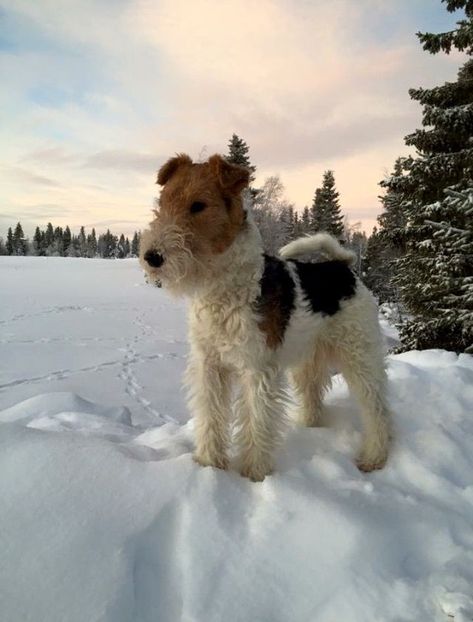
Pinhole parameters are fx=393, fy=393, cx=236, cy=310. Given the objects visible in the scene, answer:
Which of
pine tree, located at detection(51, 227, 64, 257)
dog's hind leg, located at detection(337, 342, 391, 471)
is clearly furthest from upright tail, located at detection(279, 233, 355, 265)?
pine tree, located at detection(51, 227, 64, 257)

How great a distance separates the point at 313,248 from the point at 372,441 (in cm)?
185

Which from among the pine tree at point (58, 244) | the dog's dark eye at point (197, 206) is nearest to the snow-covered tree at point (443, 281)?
the dog's dark eye at point (197, 206)

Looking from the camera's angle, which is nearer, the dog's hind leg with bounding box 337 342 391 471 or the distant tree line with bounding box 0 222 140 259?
the dog's hind leg with bounding box 337 342 391 471

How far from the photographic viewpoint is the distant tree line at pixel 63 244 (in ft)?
298

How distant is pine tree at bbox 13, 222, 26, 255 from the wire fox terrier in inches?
3951

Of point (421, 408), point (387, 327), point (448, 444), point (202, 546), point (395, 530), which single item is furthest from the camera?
point (387, 327)

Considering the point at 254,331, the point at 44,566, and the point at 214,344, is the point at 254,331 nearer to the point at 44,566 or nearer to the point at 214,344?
the point at 214,344

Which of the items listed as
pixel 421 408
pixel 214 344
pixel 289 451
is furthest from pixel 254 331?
pixel 421 408

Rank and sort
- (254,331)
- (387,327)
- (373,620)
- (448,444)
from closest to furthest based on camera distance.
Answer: (373,620), (254,331), (448,444), (387,327)

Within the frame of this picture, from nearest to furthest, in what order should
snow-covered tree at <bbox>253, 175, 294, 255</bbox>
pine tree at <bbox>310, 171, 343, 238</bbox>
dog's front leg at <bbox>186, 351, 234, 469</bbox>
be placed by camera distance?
dog's front leg at <bbox>186, 351, 234, 469</bbox>, snow-covered tree at <bbox>253, 175, 294, 255</bbox>, pine tree at <bbox>310, 171, 343, 238</bbox>

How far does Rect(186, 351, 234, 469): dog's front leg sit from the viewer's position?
292 centimetres

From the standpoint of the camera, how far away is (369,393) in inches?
133

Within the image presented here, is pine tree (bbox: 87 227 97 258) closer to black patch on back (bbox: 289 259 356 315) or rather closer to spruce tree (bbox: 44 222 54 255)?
spruce tree (bbox: 44 222 54 255)

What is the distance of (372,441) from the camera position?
3.17m
